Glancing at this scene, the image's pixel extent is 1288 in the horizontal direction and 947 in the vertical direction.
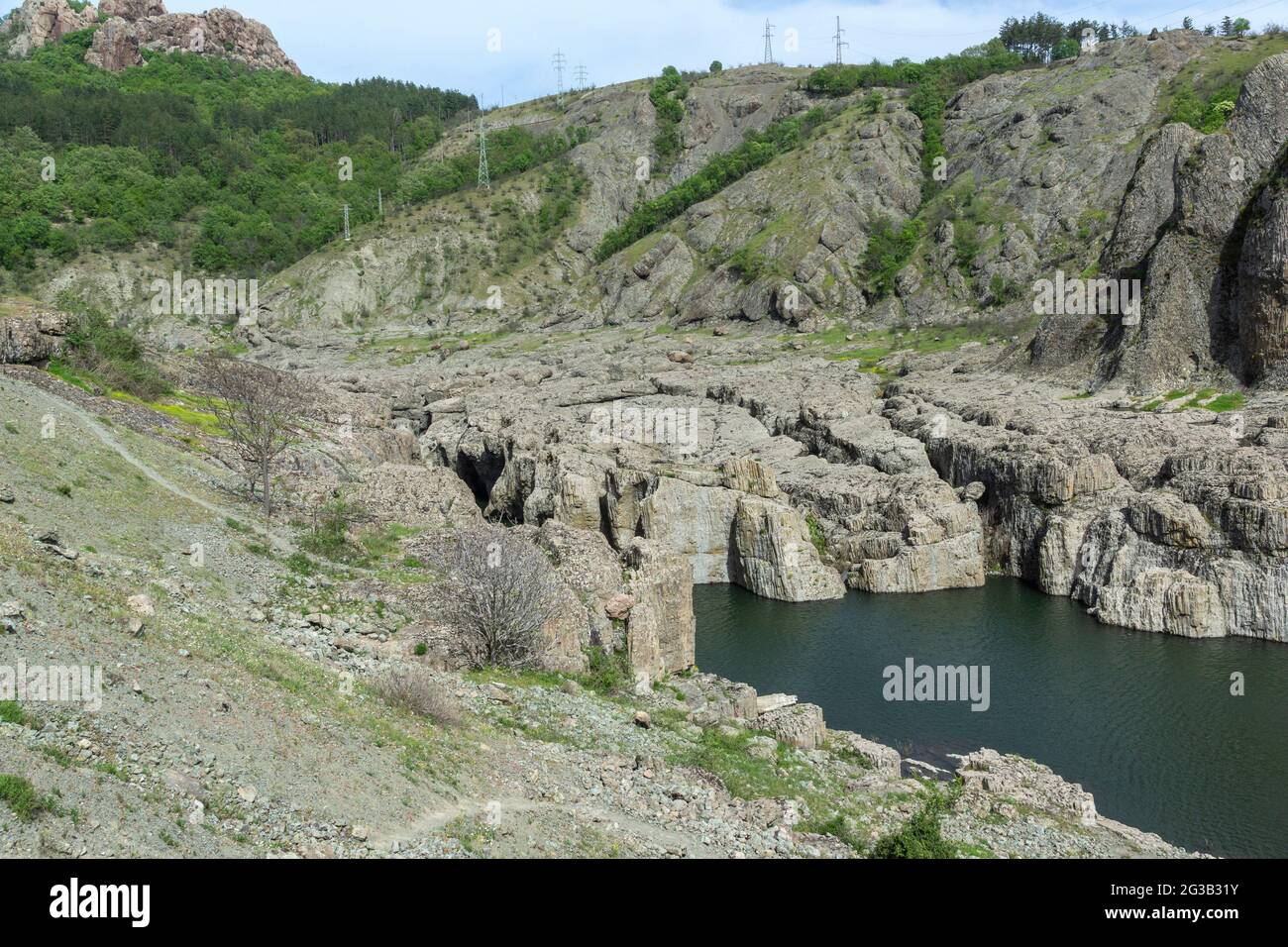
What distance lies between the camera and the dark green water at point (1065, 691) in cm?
3014

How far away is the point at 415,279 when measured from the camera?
15325cm

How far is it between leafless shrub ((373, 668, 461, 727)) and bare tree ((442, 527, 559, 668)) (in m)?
4.85

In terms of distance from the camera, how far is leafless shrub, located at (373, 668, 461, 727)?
22.3 m

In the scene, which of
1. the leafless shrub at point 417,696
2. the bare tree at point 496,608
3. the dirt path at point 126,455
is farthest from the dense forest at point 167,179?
the leafless shrub at point 417,696

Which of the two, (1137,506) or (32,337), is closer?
(32,337)

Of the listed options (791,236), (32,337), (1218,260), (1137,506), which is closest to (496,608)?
(32,337)

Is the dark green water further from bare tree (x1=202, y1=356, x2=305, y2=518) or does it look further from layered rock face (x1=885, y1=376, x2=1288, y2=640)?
bare tree (x1=202, y1=356, x2=305, y2=518)

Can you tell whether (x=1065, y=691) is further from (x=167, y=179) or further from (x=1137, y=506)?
(x=167, y=179)

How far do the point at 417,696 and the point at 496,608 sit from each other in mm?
6997

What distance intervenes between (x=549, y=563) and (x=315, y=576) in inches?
336

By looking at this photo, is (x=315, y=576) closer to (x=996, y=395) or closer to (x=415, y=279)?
(x=996, y=395)

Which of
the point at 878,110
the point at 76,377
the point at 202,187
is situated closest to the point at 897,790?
the point at 76,377

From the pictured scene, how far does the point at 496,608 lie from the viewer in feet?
96.2

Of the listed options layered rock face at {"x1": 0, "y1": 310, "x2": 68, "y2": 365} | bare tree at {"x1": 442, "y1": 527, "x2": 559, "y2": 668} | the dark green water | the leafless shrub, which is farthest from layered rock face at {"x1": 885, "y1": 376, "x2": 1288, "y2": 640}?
layered rock face at {"x1": 0, "y1": 310, "x2": 68, "y2": 365}
